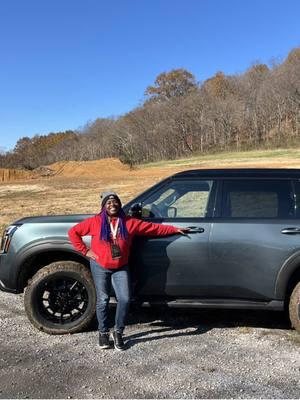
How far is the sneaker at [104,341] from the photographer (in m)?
4.73

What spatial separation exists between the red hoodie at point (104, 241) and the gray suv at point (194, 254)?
0.14 m

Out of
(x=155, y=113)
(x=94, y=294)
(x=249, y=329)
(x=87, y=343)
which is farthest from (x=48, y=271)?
(x=155, y=113)

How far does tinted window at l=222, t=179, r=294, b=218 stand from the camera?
16.4 ft

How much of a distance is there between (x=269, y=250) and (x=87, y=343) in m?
2.05

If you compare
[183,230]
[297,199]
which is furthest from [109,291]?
[297,199]

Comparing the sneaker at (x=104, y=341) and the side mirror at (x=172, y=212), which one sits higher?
the side mirror at (x=172, y=212)

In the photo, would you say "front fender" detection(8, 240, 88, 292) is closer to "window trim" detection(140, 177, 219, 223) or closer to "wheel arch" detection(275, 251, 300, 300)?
"window trim" detection(140, 177, 219, 223)

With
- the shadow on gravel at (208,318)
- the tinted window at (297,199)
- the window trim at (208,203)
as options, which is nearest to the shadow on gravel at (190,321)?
the shadow on gravel at (208,318)

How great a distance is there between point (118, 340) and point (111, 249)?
89 centimetres

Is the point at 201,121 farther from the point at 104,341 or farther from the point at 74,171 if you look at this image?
the point at 104,341

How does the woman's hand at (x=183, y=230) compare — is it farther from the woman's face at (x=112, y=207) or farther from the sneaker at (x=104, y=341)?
the sneaker at (x=104, y=341)

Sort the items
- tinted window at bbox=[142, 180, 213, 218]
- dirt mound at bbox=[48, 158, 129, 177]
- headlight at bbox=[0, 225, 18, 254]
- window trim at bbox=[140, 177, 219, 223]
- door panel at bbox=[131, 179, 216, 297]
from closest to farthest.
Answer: door panel at bbox=[131, 179, 216, 297], window trim at bbox=[140, 177, 219, 223], tinted window at bbox=[142, 180, 213, 218], headlight at bbox=[0, 225, 18, 254], dirt mound at bbox=[48, 158, 129, 177]

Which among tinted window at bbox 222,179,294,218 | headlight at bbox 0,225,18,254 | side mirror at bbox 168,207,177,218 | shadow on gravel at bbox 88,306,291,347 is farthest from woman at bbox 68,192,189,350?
headlight at bbox 0,225,18,254

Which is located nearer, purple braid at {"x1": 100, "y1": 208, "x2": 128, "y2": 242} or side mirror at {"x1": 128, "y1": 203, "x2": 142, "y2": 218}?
purple braid at {"x1": 100, "y1": 208, "x2": 128, "y2": 242}
